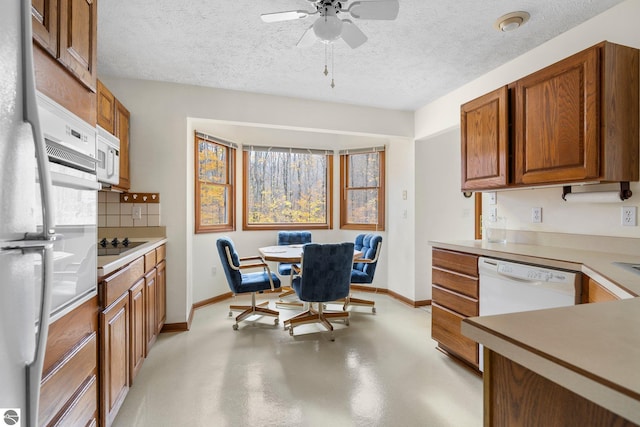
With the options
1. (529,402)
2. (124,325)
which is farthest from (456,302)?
(124,325)

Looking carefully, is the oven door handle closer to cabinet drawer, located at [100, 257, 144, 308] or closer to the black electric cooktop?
cabinet drawer, located at [100, 257, 144, 308]

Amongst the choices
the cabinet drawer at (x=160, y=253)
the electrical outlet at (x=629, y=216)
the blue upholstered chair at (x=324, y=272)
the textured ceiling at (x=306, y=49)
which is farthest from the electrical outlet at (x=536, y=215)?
the cabinet drawer at (x=160, y=253)

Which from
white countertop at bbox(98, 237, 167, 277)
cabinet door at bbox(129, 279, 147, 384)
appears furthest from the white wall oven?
cabinet door at bbox(129, 279, 147, 384)

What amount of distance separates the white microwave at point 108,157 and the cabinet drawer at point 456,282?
273 centimetres

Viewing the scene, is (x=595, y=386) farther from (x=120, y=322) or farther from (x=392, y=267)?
(x=392, y=267)

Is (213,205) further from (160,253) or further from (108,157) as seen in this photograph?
(108,157)

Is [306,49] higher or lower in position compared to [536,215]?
higher

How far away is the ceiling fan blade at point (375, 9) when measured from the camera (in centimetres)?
167

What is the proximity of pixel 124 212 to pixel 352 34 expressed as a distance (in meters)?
2.63

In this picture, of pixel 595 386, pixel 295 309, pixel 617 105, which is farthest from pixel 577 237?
pixel 295 309

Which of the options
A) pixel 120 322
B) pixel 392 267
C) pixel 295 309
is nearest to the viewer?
pixel 120 322

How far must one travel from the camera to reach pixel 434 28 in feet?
7.23

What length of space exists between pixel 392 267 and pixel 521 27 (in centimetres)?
313

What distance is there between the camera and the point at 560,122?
1980 mm
